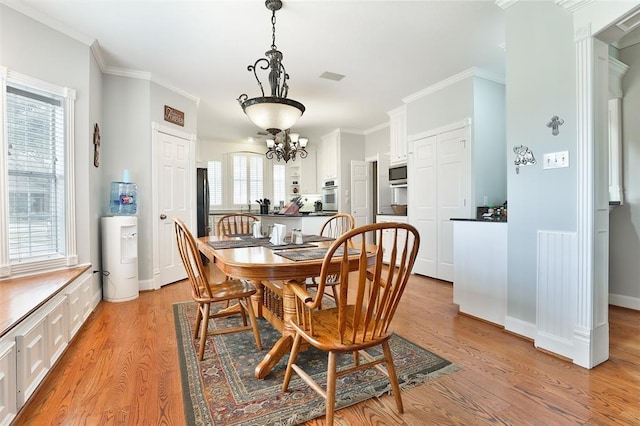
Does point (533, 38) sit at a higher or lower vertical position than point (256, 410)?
higher

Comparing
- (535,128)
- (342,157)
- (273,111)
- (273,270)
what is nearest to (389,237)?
(342,157)

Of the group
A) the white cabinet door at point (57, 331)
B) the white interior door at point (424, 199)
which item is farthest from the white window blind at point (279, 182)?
the white cabinet door at point (57, 331)

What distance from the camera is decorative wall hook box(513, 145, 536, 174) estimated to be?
237cm

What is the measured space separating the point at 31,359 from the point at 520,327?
3.28 meters

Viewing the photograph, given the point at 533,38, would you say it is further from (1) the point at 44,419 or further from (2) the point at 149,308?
(2) the point at 149,308

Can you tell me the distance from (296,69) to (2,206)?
309 cm

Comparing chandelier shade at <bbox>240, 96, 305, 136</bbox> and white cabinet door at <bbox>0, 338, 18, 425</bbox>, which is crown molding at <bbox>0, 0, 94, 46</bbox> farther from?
white cabinet door at <bbox>0, 338, 18, 425</bbox>

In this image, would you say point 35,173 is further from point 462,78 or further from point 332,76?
point 462,78

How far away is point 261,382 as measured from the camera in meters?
1.82

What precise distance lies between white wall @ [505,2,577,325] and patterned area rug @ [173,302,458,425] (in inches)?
41.6

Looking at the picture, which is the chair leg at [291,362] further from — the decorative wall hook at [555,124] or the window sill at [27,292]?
the decorative wall hook at [555,124]

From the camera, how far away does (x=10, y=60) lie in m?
2.43

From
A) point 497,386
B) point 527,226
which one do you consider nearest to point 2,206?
point 497,386

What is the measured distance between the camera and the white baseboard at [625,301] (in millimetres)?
3109
